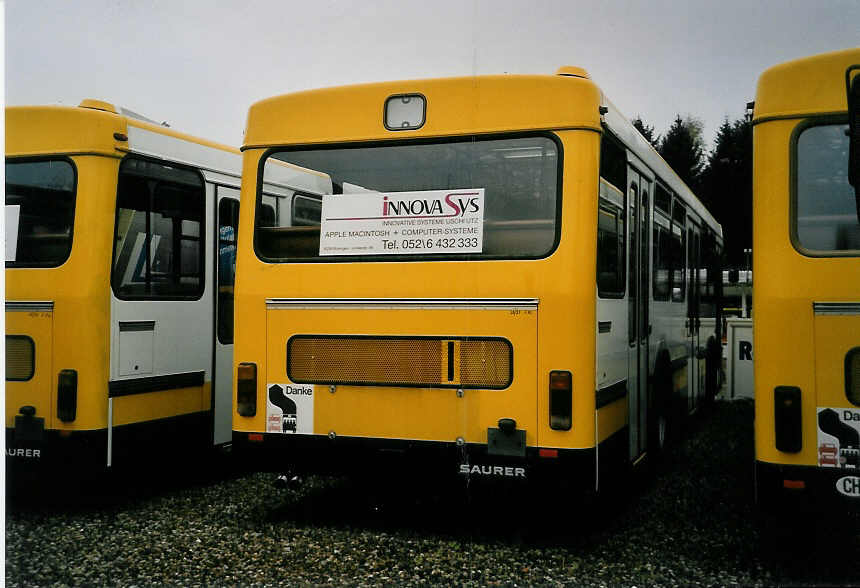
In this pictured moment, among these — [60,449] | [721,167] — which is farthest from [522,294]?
[60,449]

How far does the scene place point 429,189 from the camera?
17.8 feet

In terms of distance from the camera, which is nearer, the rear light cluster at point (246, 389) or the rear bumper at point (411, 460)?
the rear bumper at point (411, 460)

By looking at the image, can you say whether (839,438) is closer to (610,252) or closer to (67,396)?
(610,252)

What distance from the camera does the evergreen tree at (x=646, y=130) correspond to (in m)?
6.34

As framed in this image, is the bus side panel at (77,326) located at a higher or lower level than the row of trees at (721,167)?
lower

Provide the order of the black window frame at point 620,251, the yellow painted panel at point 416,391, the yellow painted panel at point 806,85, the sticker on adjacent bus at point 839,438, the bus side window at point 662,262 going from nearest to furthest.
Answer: the sticker on adjacent bus at point 839,438
the yellow painted panel at point 806,85
the yellow painted panel at point 416,391
the black window frame at point 620,251
the bus side window at point 662,262

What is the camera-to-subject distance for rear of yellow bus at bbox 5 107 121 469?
6.17 metres

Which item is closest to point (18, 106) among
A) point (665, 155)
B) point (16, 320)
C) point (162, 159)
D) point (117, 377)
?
point (162, 159)

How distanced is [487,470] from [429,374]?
25.2 inches

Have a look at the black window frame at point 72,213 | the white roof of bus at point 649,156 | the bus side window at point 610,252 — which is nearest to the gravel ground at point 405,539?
the bus side window at point 610,252

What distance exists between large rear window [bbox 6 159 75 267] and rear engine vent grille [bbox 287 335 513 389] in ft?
6.04

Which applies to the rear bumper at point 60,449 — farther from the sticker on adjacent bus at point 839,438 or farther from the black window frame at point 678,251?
the black window frame at point 678,251

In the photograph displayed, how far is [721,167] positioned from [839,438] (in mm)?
2697

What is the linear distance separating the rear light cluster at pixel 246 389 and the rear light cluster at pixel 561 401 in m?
1.85
